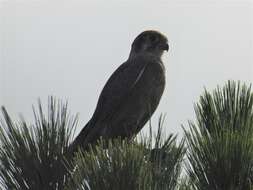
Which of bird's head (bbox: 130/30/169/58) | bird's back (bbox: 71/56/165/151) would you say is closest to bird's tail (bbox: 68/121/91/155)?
bird's back (bbox: 71/56/165/151)

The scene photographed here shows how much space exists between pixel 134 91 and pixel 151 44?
26.0 inches

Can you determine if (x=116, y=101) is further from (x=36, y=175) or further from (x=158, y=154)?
(x=158, y=154)

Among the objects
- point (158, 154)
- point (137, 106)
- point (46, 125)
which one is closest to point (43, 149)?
point (46, 125)

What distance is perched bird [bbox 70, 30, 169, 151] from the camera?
20.3 feet

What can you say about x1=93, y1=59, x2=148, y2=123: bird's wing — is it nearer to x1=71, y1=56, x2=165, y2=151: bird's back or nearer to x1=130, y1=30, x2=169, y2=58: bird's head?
x1=71, y1=56, x2=165, y2=151: bird's back

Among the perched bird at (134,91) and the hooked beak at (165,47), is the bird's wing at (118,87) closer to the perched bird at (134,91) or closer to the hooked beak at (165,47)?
the perched bird at (134,91)

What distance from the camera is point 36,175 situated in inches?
126

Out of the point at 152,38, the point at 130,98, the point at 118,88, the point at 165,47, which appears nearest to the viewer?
the point at 130,98

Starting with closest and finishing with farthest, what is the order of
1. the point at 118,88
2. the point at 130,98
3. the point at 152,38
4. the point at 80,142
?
1. the point at 80,142
2. the point at 130,98
3. the point at 118,88
4. the point at 152,38

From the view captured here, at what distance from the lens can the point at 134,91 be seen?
6.59 m

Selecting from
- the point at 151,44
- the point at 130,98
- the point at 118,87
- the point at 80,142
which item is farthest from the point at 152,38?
the point at 80,142

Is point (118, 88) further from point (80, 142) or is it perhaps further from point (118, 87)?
point (80, 142)

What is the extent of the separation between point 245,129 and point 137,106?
3.30 meters

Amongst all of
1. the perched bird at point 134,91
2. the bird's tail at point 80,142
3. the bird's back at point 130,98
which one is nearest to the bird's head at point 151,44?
the perched bird at point 134,91
